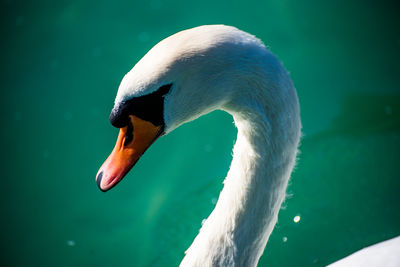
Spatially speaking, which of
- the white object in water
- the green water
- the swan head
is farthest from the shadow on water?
the swan head

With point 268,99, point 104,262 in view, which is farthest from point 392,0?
A: point 104,262

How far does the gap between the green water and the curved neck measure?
982mm

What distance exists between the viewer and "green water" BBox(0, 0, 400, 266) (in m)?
3.02

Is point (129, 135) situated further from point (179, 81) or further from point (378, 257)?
point (378, 257)

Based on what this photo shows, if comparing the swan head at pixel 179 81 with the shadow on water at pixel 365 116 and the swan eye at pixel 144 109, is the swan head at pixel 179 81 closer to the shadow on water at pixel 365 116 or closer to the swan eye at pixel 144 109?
the swan eye at pixel 144 109

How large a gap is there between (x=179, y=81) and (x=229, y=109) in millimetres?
297

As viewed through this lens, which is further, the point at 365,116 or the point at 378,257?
the point at 365,116

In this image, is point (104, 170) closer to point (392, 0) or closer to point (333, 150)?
point (333, 150)

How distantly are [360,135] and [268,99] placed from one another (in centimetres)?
220

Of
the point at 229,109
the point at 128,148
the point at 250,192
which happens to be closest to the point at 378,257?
the point at 250,192

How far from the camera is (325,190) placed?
312 cm

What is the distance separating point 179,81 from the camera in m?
1.33

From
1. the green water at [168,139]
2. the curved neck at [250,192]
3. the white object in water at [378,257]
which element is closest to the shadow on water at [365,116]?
the green water at [168,139]

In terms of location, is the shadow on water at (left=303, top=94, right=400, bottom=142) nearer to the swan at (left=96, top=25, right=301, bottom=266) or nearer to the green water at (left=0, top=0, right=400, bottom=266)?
the green water at (left=0, top=0, right=400, bottom=266)
